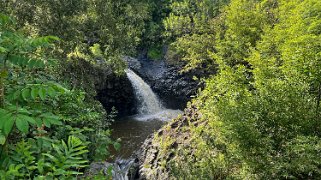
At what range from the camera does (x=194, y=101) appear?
424 inches

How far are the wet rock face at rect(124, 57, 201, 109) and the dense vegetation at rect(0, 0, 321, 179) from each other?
609cm

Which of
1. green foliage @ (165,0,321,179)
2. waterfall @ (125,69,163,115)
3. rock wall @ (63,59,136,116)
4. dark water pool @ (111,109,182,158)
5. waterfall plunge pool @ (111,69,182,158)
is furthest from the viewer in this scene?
waterfall @ (125,69,163,115)

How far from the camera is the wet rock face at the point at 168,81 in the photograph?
2231 cm

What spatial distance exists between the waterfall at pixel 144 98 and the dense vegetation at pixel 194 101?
5.01m

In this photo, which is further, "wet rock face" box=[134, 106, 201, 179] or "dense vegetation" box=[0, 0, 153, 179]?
"wet rock face" box=[134, 106, 201, 179]

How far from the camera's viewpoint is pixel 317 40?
9.48 meters

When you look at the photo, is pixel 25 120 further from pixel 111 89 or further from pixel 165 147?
pixel 111 89

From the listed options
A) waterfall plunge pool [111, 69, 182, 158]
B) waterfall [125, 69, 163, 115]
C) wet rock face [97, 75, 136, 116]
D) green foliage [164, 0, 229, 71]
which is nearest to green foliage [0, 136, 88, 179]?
waterfall plunge pool [111, 69, 182, 158]

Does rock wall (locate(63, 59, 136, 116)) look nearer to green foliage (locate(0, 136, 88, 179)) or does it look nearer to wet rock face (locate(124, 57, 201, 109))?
wet rock face (locate(124, 57, 201, 109))

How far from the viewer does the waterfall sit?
852 inches

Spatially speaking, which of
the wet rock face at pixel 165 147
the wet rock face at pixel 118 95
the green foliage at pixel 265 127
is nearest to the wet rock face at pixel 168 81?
the wet rock face at pixel 118 95

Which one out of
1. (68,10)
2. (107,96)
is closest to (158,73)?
(107,96)

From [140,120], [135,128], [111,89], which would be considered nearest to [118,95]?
[111,89]

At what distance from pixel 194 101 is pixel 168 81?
12.9 metres
